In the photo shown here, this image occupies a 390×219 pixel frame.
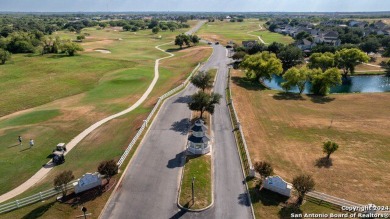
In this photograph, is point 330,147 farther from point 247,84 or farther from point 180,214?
point 247,84

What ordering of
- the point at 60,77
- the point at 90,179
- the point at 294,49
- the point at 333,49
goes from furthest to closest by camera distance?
the point at 333,49
the point at 294,49
the point at 60,77
the point at 90,179

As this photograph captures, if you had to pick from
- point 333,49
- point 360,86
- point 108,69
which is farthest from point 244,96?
point 333,49

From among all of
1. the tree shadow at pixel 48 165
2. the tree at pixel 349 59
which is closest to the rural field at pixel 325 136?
the tree at pixel 349 59

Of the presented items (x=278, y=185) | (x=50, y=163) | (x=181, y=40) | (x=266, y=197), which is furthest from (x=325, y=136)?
(x=181, y=40)

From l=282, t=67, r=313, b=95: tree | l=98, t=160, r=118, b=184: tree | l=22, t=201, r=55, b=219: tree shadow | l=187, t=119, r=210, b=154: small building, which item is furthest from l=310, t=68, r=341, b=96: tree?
l=22, t=201, r=55, b=219: tree shadow

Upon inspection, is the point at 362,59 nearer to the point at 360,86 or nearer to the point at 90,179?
the point at 360,86

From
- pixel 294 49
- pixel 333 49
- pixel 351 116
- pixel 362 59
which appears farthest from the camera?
pixel 333 49

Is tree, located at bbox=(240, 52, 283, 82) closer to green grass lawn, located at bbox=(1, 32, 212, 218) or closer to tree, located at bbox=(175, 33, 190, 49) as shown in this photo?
green grass lawn, located at bbox=(1, 32, 212, 218)
